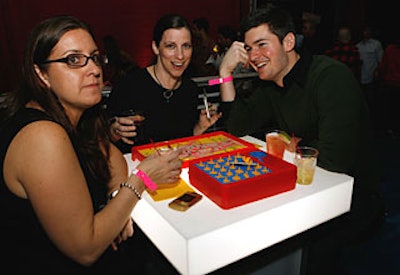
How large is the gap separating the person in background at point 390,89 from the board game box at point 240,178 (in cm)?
508

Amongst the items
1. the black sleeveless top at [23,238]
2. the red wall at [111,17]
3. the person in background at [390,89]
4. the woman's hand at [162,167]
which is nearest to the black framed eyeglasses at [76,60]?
the black sleeveless top at [23,238]

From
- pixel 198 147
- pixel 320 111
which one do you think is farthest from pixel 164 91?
pixel 320 111

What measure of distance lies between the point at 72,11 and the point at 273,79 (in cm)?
506

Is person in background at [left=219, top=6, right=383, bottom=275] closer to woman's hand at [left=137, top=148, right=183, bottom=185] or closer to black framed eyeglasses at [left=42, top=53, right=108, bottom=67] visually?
woman's hand at [left=137, top=148, right=183, bottom=185]

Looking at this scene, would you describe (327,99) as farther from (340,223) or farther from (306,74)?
(340,223)

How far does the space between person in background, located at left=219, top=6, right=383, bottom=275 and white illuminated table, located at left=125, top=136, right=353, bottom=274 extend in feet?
0.76

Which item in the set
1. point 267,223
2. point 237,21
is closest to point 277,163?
point 267,223

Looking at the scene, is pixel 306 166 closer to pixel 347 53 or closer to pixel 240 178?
pixel 240 178

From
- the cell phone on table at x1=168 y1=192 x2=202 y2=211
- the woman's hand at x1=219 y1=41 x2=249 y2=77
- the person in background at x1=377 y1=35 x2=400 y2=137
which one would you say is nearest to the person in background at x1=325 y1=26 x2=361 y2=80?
the person in background at x1=377 y1=35 x2=400 y2=137

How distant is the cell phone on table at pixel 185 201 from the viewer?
1301 millimetres

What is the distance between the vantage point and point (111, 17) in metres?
6.35

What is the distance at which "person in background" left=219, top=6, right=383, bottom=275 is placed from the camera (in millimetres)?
1707

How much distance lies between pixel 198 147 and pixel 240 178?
1.72 feet

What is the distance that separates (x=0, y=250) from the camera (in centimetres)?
130
